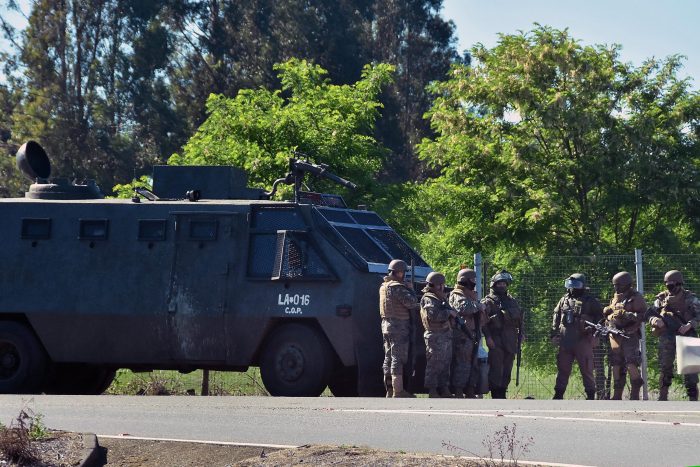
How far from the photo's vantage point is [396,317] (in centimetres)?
1541

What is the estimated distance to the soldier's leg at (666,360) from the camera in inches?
667

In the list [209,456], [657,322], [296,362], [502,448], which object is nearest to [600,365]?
[657,322]

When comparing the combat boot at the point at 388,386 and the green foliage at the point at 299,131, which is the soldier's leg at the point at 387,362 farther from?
the green foliage at the point at 299,131

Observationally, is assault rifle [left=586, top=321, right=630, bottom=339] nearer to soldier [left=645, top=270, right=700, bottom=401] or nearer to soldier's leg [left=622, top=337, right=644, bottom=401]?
soldier's leg [left=622, top=337, right=644, bottom=401]

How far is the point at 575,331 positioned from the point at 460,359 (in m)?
1.74

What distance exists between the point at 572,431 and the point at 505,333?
6.72 meters

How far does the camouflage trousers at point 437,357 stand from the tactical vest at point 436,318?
0.20ft

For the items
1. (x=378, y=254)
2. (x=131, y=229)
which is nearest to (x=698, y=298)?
(x=378, y=254)

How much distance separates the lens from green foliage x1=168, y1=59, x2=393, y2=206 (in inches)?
1094

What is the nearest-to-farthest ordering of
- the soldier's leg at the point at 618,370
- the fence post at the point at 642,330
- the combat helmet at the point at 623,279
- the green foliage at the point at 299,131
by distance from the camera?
the combat helmet at the point at 623,279 → the soldier's leg at the point at 618,370 → the fence post at the point at 642,330 → the green foliage at the point at 299,131

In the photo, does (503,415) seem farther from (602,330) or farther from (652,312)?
(652,312)

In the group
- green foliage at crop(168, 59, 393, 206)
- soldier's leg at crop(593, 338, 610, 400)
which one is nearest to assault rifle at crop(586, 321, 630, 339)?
soldier's leg at crop(593, 338, 610, 400)

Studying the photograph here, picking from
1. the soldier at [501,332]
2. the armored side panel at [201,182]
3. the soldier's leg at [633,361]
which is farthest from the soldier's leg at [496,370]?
the armored side panel at [201,182]

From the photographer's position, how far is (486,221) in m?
26.5
